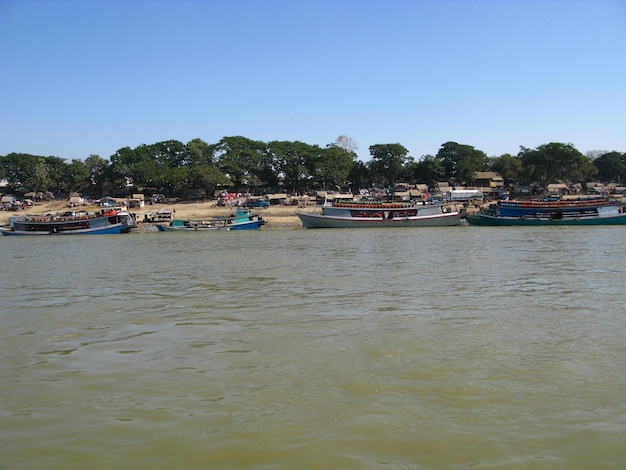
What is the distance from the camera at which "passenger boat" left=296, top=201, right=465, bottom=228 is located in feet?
143

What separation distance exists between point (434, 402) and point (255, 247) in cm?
2105

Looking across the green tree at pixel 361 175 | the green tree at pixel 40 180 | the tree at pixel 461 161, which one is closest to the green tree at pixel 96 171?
the green tree at pixel 40 180

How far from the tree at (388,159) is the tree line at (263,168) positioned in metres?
0.13

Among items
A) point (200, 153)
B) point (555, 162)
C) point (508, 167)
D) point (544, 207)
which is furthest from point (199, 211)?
point (508, 167)

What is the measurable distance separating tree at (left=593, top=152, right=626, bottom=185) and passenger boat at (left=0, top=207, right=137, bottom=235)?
215 feet

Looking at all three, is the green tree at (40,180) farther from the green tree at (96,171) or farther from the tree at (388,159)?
the tree at (388,159)

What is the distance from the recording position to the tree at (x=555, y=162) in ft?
189

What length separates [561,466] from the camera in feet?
13.3

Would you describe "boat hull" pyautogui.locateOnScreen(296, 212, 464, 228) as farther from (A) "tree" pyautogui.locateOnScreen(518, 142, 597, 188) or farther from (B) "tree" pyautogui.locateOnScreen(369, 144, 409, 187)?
(B) "tree" pyautogui.locateOnScreen(369, 144, 409, 187)

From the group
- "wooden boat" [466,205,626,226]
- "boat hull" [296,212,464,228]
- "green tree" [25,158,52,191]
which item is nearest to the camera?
"wooden boat" [466,205,626,226]

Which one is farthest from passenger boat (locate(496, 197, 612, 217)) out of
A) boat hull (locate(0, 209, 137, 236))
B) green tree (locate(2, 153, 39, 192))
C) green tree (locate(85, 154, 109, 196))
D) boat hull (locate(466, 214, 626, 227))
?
green tree (locate(2, 153, 39, 192))

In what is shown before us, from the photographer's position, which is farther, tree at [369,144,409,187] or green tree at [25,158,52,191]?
tree at [369,144,409,187]

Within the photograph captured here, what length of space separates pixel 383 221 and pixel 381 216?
0.75 metres

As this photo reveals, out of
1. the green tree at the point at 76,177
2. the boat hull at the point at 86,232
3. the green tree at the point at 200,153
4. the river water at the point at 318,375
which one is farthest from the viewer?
the green tree at the point at 200,153
